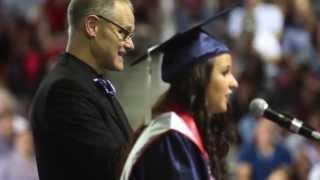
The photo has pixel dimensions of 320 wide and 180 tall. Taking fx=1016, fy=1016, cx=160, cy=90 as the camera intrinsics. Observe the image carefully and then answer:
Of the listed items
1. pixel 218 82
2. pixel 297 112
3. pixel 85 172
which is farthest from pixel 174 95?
pixel 297 112

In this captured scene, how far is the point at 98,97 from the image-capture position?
144 inches

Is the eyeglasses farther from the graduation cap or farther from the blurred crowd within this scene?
the blurred crowd

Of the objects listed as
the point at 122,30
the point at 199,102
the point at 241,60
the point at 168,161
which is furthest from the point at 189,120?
the point at 241,60

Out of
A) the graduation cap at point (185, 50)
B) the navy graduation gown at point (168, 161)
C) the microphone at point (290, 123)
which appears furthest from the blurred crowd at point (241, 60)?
the navy graduation gown at point (168, 161)

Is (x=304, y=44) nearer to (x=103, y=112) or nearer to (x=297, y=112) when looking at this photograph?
(x=297, y=112)

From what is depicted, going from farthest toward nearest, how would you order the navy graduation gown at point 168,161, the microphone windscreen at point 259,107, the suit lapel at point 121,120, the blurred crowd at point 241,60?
the blurred crowd at point 241,60 → the suit lapel at point 121,120 → the microphone windscreen at point 259,107 → the navy graduation gown at point 168,161

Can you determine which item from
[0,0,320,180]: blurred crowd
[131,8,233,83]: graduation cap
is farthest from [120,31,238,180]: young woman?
[0,0,320,180]: blurred crowd

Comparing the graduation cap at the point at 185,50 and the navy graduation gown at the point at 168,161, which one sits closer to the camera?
the navy graduation gown at the point at 168,161

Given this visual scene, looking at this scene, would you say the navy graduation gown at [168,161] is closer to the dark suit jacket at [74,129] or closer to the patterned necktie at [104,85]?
the dark suit jacket at [74,129]

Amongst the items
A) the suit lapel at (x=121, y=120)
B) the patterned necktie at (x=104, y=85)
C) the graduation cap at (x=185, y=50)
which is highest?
the graduation cap at (x=185, y=50)

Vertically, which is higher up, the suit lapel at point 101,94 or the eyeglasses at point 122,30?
the eyeglasses at point 122,30

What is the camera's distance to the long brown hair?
3494 mm

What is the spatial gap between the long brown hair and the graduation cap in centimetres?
3

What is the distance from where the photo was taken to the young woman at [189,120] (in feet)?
10.8
